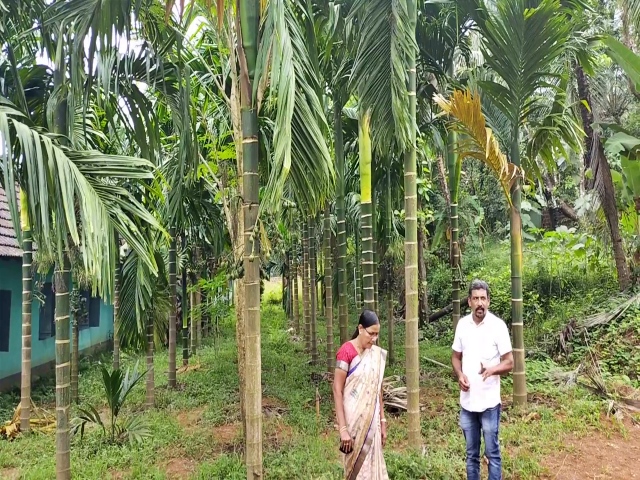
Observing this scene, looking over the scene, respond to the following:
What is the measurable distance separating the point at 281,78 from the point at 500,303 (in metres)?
9.80

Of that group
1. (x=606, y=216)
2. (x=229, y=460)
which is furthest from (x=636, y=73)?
(x=229, y=460)

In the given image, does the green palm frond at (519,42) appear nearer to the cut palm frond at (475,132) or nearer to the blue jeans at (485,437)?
the cut palm frond at (475,132)

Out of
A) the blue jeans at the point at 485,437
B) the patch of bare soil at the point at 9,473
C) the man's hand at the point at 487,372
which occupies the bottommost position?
the patch of bare soil at the point at 9,473

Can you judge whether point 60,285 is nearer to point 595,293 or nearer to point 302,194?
point 302,194

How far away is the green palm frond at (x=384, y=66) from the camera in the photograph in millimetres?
4129

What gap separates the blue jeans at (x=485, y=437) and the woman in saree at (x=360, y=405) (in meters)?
0.82

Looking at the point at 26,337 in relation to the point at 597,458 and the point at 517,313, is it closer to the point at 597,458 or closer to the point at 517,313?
the point at 517,313

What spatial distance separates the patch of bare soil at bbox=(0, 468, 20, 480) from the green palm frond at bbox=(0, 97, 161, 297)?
332 cm

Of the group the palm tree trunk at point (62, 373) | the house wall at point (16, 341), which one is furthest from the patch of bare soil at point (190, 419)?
the house wall at point (16, 341)

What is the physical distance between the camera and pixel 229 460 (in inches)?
193

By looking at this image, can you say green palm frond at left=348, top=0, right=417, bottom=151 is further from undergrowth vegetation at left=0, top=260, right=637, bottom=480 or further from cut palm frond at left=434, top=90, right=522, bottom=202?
undergrowth vegetation at left=0, top=260, right=637, bottom=480

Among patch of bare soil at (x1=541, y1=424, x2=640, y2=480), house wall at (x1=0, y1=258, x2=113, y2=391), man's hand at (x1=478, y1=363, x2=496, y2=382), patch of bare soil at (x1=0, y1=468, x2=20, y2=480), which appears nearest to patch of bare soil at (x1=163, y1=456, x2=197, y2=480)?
patch of bare soil at (x1=0, y1=468, x2=20, y2=480)

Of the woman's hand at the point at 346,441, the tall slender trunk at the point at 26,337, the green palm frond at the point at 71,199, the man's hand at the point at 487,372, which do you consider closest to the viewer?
the green palm frond at the point at 71,199

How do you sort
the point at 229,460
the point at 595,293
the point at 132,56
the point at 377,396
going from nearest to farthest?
the point at 377,396, the point at 132,56, the point at 229,460, the point at 595,293
